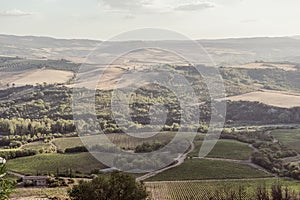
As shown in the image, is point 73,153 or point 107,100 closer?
point 73,153

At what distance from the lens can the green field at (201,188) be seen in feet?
114

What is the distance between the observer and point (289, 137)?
63.6 meters

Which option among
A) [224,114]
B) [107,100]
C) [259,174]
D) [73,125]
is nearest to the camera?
[259,174]

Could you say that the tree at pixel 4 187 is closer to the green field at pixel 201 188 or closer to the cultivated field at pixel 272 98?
the green field at pixel 201 188

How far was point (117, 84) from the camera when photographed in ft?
301

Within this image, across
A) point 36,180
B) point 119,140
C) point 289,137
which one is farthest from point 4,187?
point 289,137

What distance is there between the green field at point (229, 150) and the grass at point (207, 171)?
11.1 feet

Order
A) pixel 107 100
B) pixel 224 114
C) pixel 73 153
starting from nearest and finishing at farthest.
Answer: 1. pixel 73 153
2. pixel 224 114
3. pixel 107 100

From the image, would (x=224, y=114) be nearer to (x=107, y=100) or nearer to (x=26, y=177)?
(x=107, y=100)

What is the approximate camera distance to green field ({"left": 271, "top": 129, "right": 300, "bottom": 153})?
57406 mm

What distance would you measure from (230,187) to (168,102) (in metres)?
49.7

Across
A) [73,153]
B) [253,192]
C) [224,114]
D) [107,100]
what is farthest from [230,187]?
[107,100]

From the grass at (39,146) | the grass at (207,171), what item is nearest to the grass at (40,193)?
the grass at (207,171)

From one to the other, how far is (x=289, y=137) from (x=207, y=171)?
77.2ft
